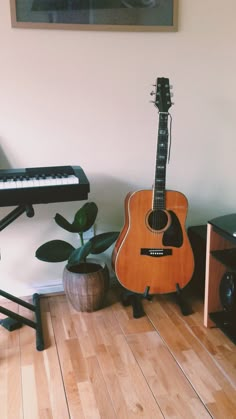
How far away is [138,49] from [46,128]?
26.6 inches

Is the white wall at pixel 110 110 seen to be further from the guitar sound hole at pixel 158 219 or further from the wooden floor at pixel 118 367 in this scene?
the wooden floor at pixel 118 367

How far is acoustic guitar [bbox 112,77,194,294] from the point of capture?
230 cm

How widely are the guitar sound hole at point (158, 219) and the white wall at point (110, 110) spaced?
328 millimetres

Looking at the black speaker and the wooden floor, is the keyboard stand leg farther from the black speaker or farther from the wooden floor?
the black speaker

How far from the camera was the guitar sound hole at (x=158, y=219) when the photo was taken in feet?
7.64

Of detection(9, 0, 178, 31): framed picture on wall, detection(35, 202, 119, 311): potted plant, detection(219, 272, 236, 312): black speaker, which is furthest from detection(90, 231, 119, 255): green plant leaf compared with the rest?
detection(9, 0, 178, 31): framed picture on wall

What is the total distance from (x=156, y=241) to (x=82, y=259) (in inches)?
16.3

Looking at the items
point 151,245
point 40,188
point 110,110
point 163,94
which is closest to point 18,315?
point 40,188

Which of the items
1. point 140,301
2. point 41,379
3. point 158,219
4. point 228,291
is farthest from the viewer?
point 140,301

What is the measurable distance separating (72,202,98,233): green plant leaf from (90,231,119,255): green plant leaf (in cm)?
9

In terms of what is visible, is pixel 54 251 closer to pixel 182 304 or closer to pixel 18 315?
pixel 18 315

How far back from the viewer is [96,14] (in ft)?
7.45

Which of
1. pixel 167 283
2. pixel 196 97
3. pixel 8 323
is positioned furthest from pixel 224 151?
pixel 8 323

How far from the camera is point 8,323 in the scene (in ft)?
7.41
